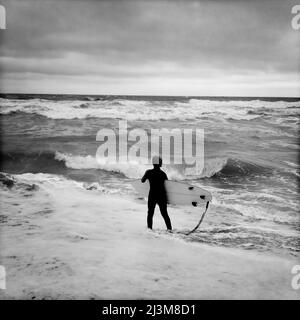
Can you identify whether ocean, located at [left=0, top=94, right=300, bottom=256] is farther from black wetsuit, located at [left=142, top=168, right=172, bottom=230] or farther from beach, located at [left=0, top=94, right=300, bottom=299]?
black wetsuit, located at [left=142, top=168, right=172, bottom=230]

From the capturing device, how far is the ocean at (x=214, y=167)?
5.54 meters

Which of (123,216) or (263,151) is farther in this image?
(263,151)

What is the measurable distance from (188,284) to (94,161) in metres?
8.71

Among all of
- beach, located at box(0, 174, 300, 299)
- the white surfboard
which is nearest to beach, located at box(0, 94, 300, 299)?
beach, located at box(0, 174, 300, 299)

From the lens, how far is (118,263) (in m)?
3.89

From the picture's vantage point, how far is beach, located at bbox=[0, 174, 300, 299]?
132 inches

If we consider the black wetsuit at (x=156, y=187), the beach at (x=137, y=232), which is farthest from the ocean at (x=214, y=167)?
the black wetsuit at (x=156, y=187)

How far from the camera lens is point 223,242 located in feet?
15.7

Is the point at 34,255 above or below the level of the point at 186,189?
below

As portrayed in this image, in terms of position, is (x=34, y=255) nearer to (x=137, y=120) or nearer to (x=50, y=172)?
(x=50, y=172)

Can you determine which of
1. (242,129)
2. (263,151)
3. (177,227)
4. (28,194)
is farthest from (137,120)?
(177,227)

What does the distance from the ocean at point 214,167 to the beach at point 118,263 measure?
0.57 m

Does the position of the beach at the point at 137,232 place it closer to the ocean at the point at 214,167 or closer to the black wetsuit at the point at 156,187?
the ocean at the point at 214,167
